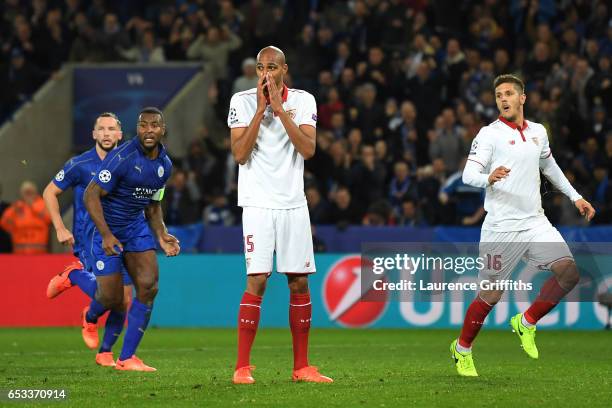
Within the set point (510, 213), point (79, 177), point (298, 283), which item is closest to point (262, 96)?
point (298, 283)

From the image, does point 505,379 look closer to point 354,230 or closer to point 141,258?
point 141,258

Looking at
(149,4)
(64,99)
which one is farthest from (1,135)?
(149,4)

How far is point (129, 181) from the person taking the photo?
1091cm

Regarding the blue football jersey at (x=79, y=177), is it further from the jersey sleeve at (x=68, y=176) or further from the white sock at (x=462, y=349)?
the white sock at (x=462, y=349)

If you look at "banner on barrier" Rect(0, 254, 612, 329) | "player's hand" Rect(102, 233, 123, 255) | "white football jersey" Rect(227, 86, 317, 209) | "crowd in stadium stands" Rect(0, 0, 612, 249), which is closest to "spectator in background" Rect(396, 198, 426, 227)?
"crowd in stadium stands" Rect(0, 0, 612, 249)

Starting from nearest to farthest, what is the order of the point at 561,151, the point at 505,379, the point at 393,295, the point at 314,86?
the point at 505,379 → the point at 393,295 → the point at 561,151 → the point at 314,86

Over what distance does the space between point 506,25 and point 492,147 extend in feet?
42.1

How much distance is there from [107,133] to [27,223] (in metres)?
8.61

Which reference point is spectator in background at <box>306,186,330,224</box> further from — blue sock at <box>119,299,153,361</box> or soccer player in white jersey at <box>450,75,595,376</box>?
soccer player in white jersey at <box>450,75,595,376</box>

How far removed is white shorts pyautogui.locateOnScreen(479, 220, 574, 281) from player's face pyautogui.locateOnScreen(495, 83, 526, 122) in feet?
3.15

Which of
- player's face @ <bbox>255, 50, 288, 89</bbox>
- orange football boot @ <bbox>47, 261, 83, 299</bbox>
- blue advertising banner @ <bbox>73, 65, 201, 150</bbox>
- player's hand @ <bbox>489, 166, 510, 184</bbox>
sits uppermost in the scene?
blue advertising banner @ <bbox>73, 65, 201, 150</bbox>

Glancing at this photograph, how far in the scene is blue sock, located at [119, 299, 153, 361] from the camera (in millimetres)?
11055

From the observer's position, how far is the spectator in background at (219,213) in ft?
66.3

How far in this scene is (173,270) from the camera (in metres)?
18.7
